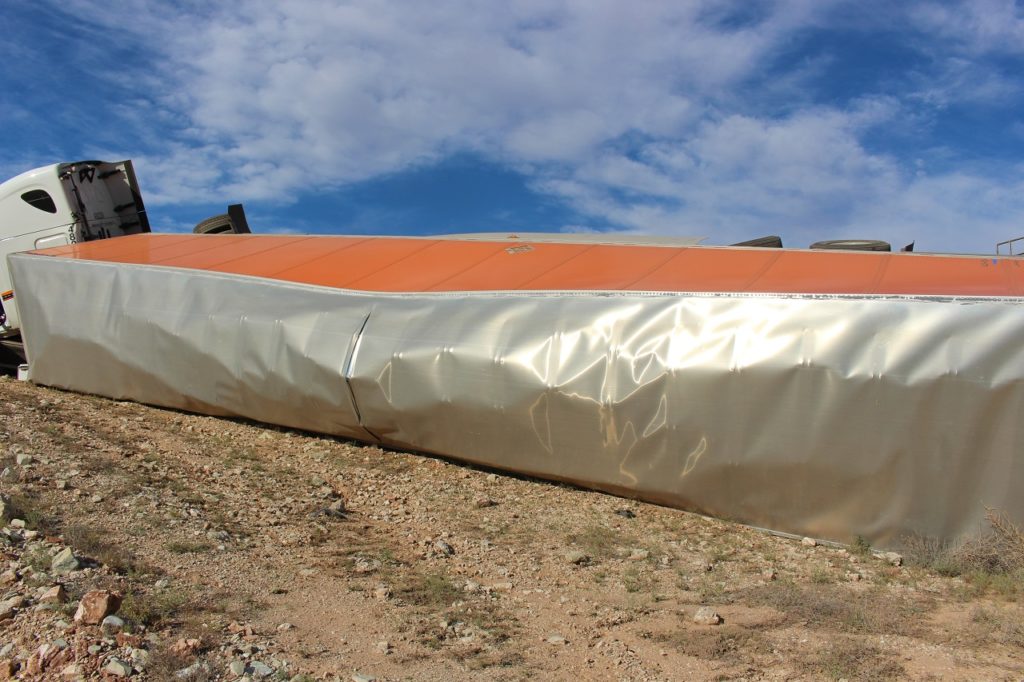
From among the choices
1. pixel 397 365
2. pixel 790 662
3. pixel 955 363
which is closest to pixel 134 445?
pixel 397 365

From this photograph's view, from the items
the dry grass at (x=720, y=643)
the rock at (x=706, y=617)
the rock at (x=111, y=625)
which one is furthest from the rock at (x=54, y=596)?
the rock at (x=706, y=617)

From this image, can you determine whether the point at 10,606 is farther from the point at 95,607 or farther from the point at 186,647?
the point at 186,647

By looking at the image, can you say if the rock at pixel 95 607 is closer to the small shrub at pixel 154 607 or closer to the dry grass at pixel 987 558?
the small shrub at pixel 154 607

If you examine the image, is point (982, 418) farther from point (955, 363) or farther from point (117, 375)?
point (117, 375)

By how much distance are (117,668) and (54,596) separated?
950mm

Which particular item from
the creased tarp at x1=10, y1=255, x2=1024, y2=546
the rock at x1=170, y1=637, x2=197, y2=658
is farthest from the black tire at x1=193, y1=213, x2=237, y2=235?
the rock at x1=170, y1=637, x2=197, y2=658

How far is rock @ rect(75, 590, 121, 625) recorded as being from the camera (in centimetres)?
442

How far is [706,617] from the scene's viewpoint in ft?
16.5

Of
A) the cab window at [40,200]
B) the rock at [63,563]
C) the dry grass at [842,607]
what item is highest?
the cab window at [40,200]

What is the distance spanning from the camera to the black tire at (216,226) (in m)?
13.0

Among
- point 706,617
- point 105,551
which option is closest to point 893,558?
point 706,617

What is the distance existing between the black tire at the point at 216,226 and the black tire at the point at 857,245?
9.09 meters

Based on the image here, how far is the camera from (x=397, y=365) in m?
8.12

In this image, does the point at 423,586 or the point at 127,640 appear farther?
the point at 423,586
